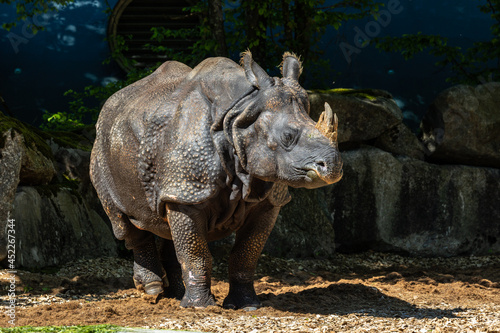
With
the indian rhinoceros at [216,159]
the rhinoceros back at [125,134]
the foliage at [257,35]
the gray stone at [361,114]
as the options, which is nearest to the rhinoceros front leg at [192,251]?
the indian rhinoceros at [216,159]

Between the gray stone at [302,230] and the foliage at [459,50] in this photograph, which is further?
the foliage at [459,50]

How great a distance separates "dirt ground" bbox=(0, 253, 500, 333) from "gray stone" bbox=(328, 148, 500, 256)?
406 mm

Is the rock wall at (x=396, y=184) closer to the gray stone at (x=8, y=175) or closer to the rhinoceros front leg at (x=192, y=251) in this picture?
the gray stone at (x=8, y=175)

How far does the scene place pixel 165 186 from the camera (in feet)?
15.8

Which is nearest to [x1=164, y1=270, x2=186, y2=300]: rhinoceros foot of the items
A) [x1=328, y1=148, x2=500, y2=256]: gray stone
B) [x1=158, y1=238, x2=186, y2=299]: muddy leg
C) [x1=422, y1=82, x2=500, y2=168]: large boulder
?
[x1=158, y1=238, x2=186, y2=299]: muddy leg

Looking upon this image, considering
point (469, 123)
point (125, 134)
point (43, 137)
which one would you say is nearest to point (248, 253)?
point (125, 134)

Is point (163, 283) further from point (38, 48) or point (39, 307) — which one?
point (38, 48)

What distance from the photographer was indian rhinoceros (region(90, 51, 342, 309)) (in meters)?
4.40

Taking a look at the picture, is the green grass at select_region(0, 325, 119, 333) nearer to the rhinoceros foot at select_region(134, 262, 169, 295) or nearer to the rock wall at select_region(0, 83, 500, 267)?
the rhinoceros foot at select_region(134, 262, 169, 295)

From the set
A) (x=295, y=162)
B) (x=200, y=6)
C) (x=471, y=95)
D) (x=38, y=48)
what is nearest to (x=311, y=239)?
(x=471, y=95)

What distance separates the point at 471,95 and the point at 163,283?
504 cm

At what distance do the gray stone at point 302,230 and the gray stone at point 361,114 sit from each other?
847mm

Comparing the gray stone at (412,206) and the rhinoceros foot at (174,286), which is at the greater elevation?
the gray stone at (412,206)

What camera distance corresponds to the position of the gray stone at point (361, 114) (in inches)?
330
